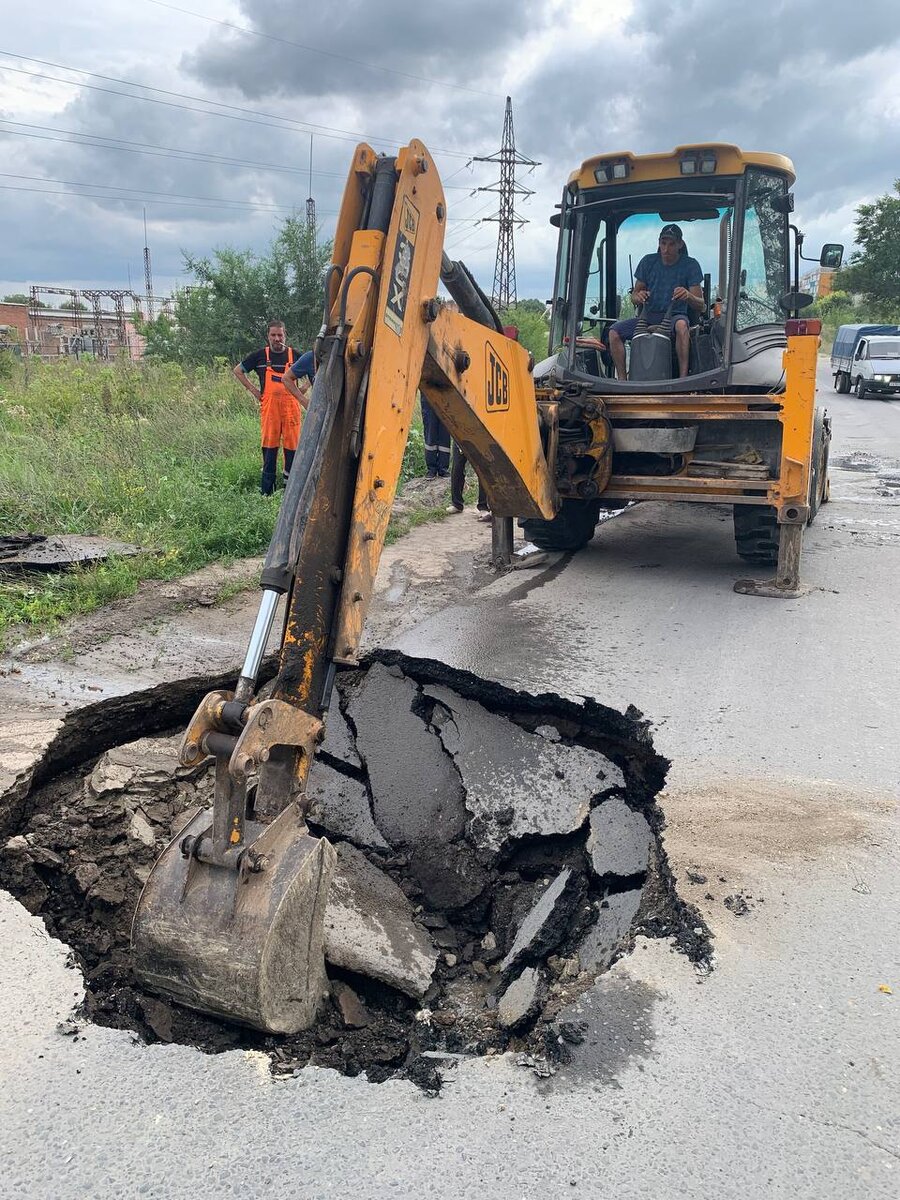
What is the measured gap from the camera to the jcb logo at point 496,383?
480cm

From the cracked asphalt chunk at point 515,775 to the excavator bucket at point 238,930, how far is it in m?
1.39

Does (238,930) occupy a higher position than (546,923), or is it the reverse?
(238,930)

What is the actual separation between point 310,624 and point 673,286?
210 inches

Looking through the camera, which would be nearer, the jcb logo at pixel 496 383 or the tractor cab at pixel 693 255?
the jcb logo at pixel 496 383

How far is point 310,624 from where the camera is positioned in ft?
9.62

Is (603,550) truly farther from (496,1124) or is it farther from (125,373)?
(125,373)

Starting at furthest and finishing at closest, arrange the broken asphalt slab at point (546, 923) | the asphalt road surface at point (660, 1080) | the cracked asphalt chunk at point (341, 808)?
the cracked asphalt chunk at point (341, 808), the broken asphalt slab at point (546, 923), the asphalt road surface at point (660, 1080)

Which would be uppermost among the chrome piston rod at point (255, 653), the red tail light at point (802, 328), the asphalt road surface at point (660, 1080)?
the red tail light at point (802, 328)

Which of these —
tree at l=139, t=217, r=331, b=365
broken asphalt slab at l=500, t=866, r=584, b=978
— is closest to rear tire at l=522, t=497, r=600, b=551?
broken asphalt slab at l=500, t=866, r=584, b=978

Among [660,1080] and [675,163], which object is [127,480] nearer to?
[675,163]

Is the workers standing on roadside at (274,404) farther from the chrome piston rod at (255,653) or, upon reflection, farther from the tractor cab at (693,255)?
the chrome piston rod at (255,653)

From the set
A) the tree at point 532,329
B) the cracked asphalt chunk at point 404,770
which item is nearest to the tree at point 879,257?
the tree at point 532,329

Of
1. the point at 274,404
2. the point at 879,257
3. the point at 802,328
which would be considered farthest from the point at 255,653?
the point at 879,257

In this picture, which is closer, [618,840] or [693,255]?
[618,840]
